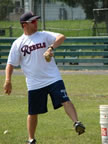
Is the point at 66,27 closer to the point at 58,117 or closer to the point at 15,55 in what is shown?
the point at 58,117

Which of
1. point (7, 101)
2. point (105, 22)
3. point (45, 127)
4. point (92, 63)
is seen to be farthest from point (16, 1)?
point (45, 127)

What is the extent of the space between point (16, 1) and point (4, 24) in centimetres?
727

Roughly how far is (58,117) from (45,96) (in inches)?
110

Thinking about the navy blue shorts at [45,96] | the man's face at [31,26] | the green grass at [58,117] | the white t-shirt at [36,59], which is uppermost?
the man's face at [31,26]

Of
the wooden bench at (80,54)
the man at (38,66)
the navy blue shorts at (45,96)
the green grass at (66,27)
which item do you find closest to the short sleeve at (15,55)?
the man at (38,66)

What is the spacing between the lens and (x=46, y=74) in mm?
8320

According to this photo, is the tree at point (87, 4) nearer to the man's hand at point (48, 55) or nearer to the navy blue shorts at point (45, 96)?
the navy blue shorts at point (45, 96)

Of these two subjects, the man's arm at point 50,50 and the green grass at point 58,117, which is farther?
the green grass at point 58,117

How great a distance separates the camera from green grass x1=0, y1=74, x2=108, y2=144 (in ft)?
29.8

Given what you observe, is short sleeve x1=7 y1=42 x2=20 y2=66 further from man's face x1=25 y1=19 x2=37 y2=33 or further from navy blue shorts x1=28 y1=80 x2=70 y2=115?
navy blue shorts x1=28 y1=80 x2=70 y2=115

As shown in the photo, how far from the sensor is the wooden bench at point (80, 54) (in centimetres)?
2244

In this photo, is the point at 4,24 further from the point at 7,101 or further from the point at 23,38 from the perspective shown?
the point at 23,38

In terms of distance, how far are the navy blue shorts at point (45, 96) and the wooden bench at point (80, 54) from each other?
1385cm

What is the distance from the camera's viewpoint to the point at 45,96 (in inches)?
332
